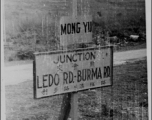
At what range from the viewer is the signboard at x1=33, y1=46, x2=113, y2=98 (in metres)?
2.20

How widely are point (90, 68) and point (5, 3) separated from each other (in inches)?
29.6

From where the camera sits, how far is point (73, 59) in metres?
2.36

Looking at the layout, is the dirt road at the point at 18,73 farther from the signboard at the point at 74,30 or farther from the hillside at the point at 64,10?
the signboard at the point at 74,30

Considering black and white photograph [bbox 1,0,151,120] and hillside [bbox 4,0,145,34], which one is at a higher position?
hillside [bbox 4,0,145,34]

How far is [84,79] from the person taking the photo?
2.43 meters

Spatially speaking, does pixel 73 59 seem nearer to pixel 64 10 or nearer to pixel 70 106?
pixel 70 106

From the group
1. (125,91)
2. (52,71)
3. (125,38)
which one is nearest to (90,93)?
(125,91)

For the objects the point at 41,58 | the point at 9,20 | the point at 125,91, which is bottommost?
the point at 125,91

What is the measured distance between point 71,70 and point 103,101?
4.15 ft

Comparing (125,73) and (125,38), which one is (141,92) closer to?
(125,73)

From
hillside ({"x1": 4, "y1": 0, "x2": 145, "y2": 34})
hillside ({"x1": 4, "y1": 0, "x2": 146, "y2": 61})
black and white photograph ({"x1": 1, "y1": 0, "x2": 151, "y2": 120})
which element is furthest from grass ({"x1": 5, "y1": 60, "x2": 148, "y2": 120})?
hillside ({"x1": 4, "y1": 0, "x2": 145, "y2": 34})

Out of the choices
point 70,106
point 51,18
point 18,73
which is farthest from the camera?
point 51,18

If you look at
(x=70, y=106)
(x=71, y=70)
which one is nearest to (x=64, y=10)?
(x=71, y=70)

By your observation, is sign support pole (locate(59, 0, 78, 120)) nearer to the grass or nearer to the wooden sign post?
the wooden sign post
